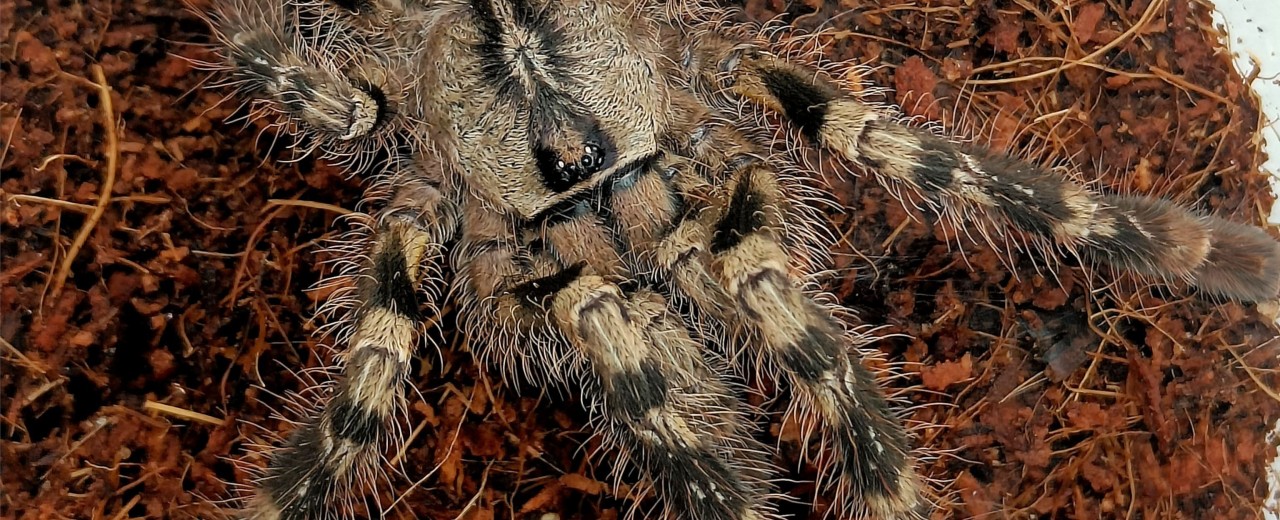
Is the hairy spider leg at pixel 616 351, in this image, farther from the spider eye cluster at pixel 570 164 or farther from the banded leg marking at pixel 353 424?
the banded leg marking at pixel 353 424

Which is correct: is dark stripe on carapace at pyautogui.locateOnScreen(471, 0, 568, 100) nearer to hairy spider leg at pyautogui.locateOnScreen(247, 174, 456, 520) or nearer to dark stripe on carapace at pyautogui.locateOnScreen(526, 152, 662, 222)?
dark stripe on carapace at pyautogui.locateOnScreen(526, 152, 662, 222)

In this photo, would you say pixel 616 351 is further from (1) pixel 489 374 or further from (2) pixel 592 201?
(1) pixel 489 374

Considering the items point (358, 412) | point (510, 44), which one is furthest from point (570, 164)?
point (358, 412)

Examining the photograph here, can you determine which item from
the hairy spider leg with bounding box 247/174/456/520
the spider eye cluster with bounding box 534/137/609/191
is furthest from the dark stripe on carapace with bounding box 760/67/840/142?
the hairy spider leg with bounding box 247/174/456/520

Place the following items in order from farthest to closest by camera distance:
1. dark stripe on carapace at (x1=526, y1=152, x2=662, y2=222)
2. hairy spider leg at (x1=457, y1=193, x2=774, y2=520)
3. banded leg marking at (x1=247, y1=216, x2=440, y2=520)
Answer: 1. dark stripe on carapace at (x1=526, y1=152, x2=662, y2=222)
2. banded leg marking at (x1=247, y1=216, x2=440, y2=520)
3. hairy spider leg at (x1=457, y1=193, x2=774, y2=520)

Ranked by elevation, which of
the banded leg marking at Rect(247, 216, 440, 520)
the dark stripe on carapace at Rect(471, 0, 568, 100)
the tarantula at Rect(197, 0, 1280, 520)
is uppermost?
the dark stripe on carapace at Rect(471, 0, 568, 100)

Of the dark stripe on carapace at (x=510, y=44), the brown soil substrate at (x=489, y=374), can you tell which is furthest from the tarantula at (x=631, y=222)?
the brown soil substrate at (x=489, y=374)

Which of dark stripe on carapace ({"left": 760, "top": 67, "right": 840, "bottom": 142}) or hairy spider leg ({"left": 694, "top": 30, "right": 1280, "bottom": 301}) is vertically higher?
dark stripe on carapace ({"left": 760, "top": 67, "right": 840, "bottom": 142})

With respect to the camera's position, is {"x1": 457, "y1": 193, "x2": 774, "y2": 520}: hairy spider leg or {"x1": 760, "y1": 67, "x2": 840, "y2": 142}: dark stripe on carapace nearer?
{"x1": 457, "y1": 193, "x2": 774, "y2": 520}: hairy spider leg
